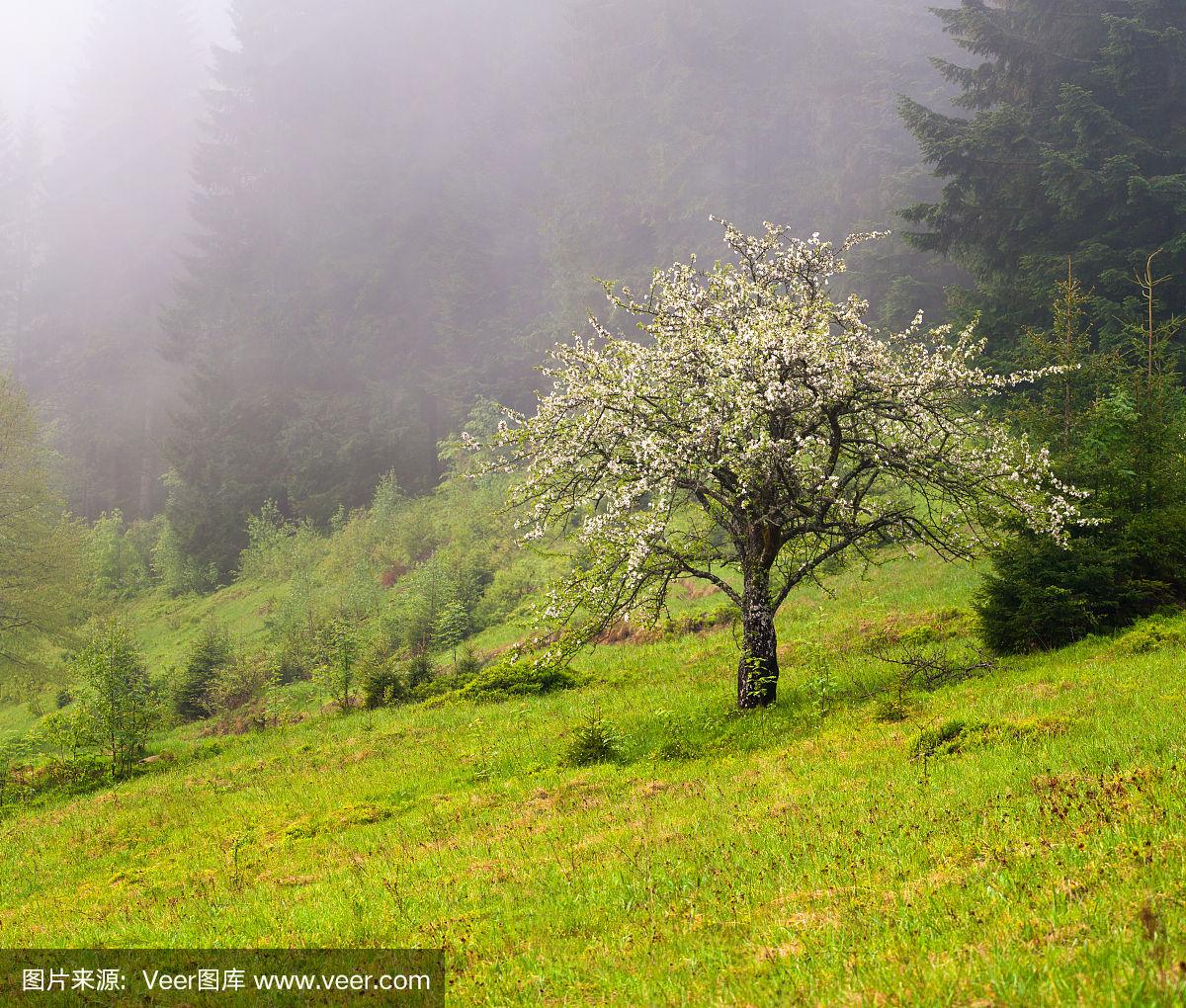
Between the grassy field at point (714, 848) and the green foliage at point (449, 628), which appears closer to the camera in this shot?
the grassy field at point (714, 848)

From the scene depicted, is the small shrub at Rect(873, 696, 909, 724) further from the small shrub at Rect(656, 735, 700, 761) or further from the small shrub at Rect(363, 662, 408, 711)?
the small shrub at Rect(363, 662, 408, 711)

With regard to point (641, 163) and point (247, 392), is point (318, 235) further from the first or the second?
point (641, 163)

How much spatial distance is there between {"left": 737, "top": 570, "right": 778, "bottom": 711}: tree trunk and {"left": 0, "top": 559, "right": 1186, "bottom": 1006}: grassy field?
0.48 m

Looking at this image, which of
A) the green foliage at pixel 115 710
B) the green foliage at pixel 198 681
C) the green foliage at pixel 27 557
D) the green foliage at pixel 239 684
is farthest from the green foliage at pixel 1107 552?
the green foliage at pixel 27 557

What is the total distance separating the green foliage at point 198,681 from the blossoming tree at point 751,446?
21861 mm

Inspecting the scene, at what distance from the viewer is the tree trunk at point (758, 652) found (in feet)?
45.7

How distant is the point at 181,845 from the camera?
41.0ft

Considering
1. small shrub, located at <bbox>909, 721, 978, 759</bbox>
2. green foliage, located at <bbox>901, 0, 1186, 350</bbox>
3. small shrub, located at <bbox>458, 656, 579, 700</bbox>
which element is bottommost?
small shrub, located at <bbox>458, 656, 579, 700</bbox>

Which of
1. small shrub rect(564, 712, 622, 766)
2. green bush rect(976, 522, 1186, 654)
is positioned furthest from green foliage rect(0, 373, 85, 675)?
green bush rect(976, 522, 1186, 654)

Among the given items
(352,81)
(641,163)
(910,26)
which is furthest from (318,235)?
(910,26)

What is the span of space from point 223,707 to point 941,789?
Answer: 1082 inches

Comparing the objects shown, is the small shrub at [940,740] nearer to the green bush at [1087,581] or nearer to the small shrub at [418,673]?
the green bush at [1087,581]

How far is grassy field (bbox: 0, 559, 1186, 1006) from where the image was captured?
432cm

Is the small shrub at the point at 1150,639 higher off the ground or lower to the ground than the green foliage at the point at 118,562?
lower
